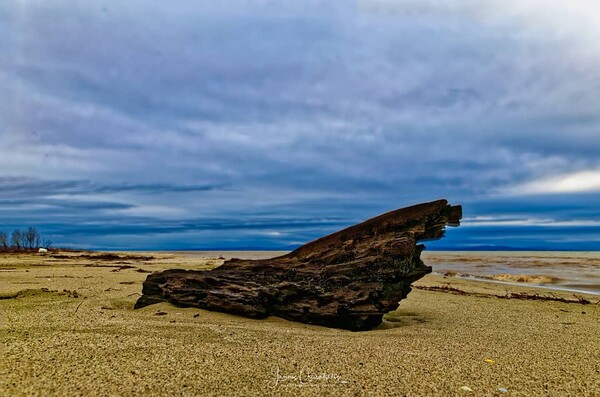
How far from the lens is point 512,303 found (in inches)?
428

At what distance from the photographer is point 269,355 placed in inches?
184

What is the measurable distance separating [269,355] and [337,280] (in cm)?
299

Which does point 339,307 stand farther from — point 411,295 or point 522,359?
point 411,295

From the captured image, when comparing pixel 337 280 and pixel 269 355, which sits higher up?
pixel 337 280

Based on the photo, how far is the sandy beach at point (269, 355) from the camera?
3678mm

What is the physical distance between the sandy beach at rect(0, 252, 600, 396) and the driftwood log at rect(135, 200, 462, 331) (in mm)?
304

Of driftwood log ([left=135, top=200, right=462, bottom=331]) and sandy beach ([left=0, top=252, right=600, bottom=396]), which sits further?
driftwood log ([left=135, top=200, right=462, bottom=331])

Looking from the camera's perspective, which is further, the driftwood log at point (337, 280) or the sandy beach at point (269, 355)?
the driftwood log at point (337, 280)

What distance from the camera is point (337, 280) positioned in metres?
7.45

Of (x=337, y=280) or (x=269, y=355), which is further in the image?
(x=337, y=280)

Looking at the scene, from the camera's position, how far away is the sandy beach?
368 centimetres

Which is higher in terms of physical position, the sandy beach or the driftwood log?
the driftwood log

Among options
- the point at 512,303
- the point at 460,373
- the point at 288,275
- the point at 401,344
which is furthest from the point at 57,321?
the point at 512,303

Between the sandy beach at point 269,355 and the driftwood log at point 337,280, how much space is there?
0.30 metres
